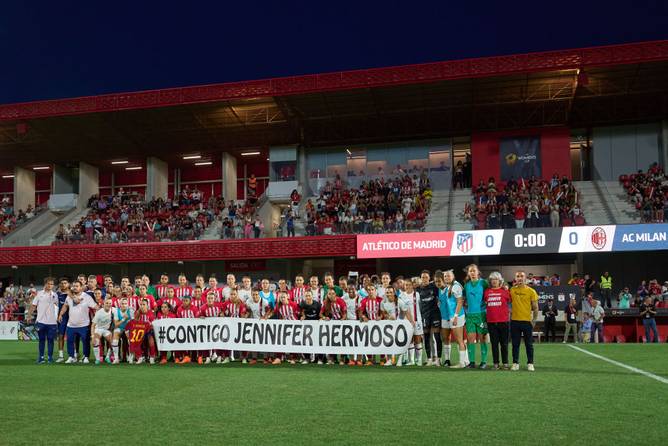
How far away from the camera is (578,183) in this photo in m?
32.4

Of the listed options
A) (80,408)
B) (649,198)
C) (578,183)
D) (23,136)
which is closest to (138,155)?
(23,136)

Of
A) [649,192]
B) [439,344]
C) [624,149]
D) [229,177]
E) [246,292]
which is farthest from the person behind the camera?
[229,177]

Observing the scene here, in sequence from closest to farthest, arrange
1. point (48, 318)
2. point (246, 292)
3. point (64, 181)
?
point (48, 318), point (246, 292), point (64, 181)

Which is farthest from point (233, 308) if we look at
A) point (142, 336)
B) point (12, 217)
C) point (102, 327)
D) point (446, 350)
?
point (12, 217)

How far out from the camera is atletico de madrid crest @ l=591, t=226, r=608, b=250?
25055 mm

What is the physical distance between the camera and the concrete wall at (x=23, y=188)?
41.8 metres

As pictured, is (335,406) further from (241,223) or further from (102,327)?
(241,223)

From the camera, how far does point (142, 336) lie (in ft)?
46.1

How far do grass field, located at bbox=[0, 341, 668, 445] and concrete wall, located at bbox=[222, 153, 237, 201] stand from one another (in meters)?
26.1

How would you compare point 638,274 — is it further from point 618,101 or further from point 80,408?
point 80,408

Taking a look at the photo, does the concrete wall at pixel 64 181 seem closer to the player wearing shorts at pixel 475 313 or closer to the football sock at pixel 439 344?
the football sock at pixel 439 344

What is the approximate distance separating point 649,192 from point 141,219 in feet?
82.1

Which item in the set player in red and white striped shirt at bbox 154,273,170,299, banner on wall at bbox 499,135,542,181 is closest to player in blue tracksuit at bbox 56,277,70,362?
player in red and white striped shirt at bbox 154,273,170,299

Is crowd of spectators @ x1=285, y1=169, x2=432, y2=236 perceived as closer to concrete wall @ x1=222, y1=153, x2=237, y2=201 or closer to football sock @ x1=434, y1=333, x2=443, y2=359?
concrete wall @ x1=222, y1=153, x2=237, y2=201
